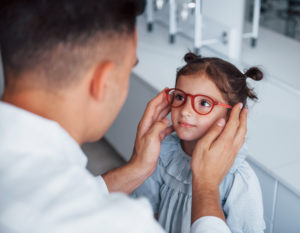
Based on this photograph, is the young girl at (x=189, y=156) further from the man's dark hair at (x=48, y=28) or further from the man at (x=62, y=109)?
the man's dark hair at (x=48, y=28)

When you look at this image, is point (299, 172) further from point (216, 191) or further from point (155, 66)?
point (155, 66)

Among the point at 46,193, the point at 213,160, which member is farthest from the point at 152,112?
the point at 46,193

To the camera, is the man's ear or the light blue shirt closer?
the man's ear

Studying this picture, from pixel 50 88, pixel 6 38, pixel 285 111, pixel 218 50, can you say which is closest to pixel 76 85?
pixel 50 88

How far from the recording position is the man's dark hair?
71 centimetres

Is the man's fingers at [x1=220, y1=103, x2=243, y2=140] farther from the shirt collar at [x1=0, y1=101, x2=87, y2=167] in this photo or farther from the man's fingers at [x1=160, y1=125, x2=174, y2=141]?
the shirt collar at [x1=0, y1=101, x2=87, y2=167]

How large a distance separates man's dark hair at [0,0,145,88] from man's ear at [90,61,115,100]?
0.04m

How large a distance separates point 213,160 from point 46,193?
53 cm

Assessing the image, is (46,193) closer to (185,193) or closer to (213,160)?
(213,160)

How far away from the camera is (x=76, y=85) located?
741mm

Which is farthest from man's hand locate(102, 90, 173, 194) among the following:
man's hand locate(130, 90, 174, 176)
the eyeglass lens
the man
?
the man

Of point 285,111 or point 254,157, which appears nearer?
point 254,157

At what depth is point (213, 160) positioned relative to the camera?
103cm

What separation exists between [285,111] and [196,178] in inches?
36.7
